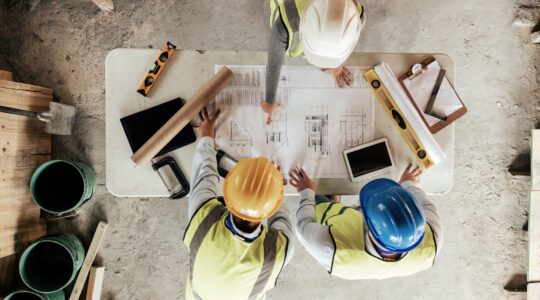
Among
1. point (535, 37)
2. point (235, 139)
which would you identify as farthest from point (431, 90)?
point (535, 37)

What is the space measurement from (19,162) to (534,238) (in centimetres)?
356

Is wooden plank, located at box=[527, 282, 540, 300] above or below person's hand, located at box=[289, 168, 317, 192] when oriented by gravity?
below

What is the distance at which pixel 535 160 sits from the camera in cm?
265

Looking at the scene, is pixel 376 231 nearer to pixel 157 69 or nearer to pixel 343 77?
pixel 343 77

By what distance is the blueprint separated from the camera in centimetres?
187

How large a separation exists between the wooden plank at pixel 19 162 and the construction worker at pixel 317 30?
1.60m

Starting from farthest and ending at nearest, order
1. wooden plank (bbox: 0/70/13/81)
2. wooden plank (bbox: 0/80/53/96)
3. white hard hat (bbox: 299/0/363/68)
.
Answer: wooden plank (bbox: 0/70/13/81), wooden plank (bbox: 0/80/53/96), white hard hat (bbox: 299/0/363/68)

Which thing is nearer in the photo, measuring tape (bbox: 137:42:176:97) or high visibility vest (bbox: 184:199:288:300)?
high visibility vest (bbox: 184:199:288:300)

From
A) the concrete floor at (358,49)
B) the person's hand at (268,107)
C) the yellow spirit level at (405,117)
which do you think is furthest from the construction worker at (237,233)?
the concrete floor at (358,49)

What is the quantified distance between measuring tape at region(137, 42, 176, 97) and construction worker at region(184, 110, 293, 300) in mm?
460

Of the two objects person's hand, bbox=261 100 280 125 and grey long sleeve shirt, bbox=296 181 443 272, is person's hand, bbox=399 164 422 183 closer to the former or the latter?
grey long sleeve shirt, bbox=296 181 443 272

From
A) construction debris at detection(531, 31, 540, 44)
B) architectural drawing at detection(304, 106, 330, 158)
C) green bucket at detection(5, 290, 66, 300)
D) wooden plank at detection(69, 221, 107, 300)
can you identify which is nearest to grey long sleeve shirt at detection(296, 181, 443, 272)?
architectural drawing at detection(304, 106, 330, 158)

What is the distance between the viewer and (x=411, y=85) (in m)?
1.92

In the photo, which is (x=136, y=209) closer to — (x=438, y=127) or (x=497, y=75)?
(x=438, y=127)
